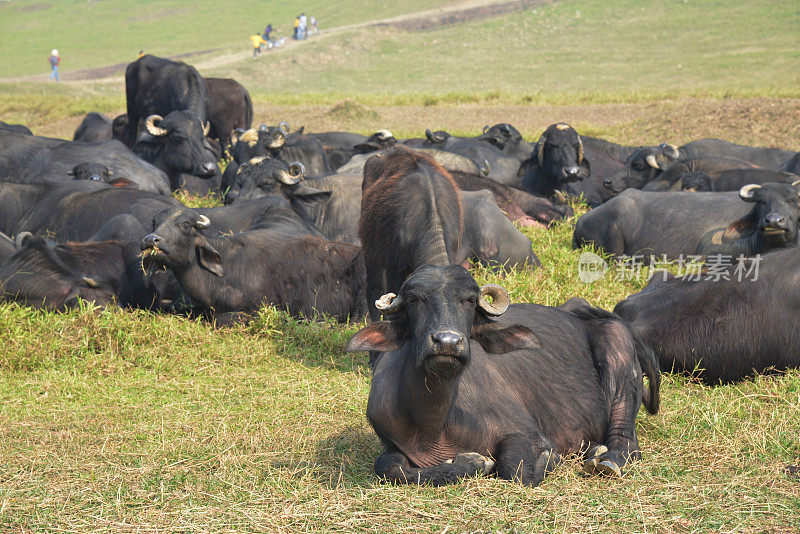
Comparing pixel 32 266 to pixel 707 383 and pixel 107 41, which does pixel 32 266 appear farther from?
pixel 107 41

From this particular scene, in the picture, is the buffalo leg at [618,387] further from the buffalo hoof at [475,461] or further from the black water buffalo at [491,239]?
the black water buffalo at [491,239]

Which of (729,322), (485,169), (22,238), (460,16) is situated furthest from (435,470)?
(460,16)

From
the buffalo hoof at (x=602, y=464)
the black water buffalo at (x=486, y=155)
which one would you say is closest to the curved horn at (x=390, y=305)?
the buffalo hoof at (x=602, y=464)

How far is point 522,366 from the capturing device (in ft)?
14.8

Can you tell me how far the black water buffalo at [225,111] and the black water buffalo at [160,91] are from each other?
175cm

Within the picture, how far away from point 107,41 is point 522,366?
9499 centimetres

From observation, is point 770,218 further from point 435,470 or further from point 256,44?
point 256,44

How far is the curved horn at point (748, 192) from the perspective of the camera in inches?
321

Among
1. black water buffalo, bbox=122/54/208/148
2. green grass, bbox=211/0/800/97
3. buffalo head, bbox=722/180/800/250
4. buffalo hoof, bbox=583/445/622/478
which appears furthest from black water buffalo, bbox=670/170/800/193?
green grass, bbox=211/0/800/97

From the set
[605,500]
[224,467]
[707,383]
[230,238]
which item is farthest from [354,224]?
[605,500]

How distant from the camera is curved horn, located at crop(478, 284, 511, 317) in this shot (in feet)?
12.7

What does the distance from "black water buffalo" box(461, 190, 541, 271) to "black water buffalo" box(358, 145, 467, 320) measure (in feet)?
5.88

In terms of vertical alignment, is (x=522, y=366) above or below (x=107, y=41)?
above

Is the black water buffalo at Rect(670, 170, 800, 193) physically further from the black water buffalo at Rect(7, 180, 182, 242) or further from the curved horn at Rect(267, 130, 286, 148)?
the black water buffalo at Rect(7, 180, 182, 242)
